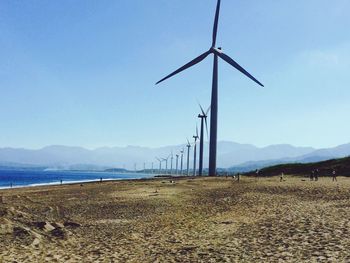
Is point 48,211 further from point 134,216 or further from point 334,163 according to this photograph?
point 334,163

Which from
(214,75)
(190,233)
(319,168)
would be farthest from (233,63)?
(190,233)

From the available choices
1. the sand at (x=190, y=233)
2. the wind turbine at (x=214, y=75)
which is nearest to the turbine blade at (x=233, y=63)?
the wind turbine at (x=214, y=75)

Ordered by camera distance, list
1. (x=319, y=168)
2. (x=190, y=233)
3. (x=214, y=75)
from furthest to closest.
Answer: (x=214, y=75) → (x=319, y=168) → (x=190, y=233)

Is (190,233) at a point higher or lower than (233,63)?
lower

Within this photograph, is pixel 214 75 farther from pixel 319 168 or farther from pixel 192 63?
pixel 319 168

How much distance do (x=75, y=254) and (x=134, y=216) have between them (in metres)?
10.9

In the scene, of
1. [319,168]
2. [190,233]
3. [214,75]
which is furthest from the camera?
[214,75]

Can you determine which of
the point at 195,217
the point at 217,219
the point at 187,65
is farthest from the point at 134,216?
the point at 187,65

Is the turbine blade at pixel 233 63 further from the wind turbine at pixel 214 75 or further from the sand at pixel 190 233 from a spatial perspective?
the sand at pixel 190 233

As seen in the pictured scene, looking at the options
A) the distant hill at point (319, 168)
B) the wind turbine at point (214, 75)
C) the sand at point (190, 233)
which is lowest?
the sand at point (190, 233)

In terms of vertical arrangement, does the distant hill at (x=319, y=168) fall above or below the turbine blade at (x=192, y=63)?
below

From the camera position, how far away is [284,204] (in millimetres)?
28016

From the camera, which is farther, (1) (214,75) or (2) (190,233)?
(1) (214,75)

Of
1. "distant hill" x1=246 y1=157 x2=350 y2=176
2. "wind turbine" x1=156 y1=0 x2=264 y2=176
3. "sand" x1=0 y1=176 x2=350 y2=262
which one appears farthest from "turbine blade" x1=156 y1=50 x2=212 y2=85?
"sand" x1=0 y1=176 x2=350 y2=262
